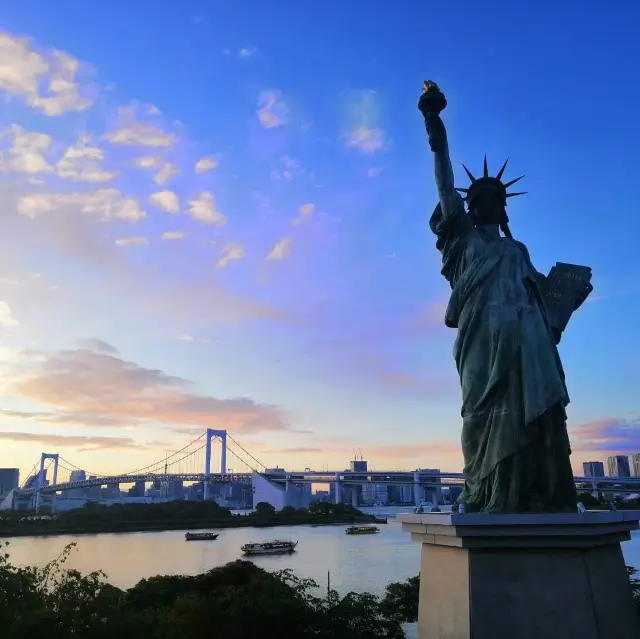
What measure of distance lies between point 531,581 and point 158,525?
145 feet

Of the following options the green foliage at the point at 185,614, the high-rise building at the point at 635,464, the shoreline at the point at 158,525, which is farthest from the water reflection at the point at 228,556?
the high-rise building at the point at 635,464

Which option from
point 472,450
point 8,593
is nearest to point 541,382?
point 472,450

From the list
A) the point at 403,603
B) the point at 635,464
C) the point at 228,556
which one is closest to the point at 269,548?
the point at 228,556

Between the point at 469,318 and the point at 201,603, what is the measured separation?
4527 millimetres

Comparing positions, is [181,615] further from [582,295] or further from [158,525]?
[158,525]

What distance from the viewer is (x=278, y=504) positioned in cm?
5566

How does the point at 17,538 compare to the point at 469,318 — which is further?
the point at 17,538

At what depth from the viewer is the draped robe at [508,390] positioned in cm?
398

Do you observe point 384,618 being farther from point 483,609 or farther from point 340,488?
point 340,488

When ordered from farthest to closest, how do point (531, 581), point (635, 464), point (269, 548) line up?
point (635, 464) → point (269, 548) → point (531, 581)

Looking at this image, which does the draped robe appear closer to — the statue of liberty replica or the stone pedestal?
the statue of liberty replica

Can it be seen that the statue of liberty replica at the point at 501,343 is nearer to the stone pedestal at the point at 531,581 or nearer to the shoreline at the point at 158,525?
the stone pedestal at the point at 531,581

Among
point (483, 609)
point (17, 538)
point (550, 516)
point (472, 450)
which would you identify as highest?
point (472, 450)

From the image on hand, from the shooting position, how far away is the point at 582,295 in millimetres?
4828
